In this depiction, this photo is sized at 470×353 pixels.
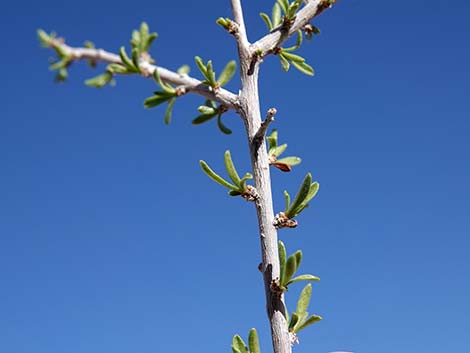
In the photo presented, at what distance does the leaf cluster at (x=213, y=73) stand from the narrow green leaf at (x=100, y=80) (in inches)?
26.6

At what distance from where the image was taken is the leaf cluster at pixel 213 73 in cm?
338

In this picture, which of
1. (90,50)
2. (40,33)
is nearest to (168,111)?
(90,50)

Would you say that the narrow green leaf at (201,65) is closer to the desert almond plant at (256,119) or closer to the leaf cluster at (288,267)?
the desert almond plant at (256,119)

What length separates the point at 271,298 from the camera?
3.42m

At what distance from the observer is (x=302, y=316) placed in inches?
139

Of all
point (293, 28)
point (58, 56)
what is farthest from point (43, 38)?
point (293, 28)

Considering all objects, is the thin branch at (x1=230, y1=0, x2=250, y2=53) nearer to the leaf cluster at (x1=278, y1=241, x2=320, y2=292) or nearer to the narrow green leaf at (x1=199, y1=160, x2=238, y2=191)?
the narrow green leaf at (x1=199, y1=160, x2=238, y2=191)

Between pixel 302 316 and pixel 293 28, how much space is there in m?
1.93

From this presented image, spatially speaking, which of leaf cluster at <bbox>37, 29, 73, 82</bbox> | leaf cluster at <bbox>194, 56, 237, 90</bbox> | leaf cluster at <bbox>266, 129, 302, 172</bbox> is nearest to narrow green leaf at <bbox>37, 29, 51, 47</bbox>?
leaf cluster at <bbox>37, 29, 73, 82</bbox>

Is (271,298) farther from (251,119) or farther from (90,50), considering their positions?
(90,50)

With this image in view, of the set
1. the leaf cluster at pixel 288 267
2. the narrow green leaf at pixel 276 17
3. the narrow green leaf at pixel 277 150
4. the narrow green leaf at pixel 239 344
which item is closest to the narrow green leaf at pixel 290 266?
the leaf cluster at pixel 288 267

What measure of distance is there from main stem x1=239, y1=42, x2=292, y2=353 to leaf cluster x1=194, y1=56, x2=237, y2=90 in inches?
8.2

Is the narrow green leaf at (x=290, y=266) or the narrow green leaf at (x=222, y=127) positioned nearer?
the narrow green leaf at (x=290, y=266)

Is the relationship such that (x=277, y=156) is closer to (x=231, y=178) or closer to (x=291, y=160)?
(x=291, y=160)
